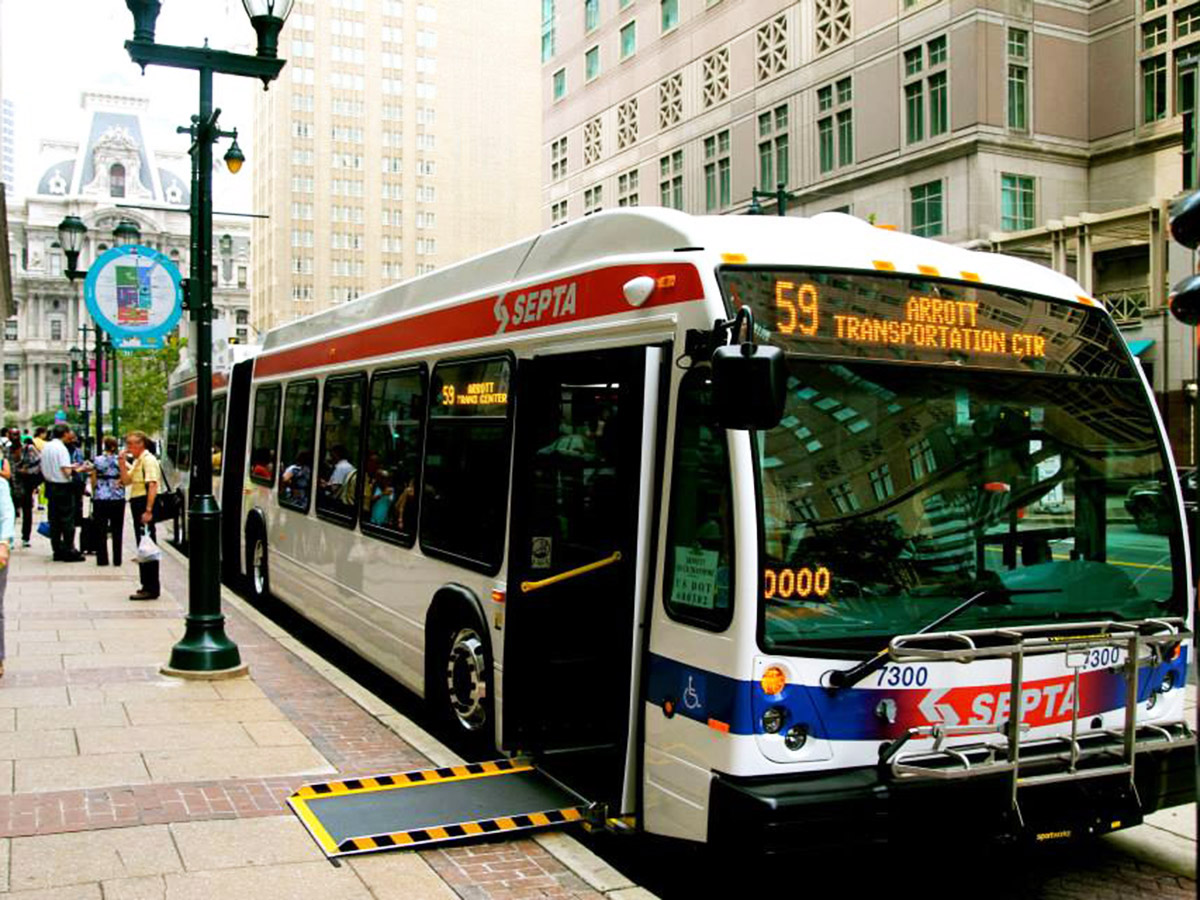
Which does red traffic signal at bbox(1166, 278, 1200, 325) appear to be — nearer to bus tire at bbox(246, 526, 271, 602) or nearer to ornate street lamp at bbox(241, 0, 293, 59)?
ornate street lamp at bbox(241, 0, 293, 59)

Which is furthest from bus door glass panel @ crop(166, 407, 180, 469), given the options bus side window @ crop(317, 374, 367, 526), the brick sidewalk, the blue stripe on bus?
the blue stripe on bus

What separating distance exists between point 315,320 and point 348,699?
183 inches

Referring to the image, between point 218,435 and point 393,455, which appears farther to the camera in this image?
point 218,435

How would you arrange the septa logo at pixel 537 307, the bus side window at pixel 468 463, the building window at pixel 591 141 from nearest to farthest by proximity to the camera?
the septa logo at pixel 537 307 < the bus side window at pixel 468 463 < the building window at pixel 591 141

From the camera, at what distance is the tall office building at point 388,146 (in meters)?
127

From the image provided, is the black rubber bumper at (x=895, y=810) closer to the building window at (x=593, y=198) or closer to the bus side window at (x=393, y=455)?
the bus side window at (x=393, y=455)

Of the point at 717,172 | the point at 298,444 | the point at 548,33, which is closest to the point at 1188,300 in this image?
the point at 298,444

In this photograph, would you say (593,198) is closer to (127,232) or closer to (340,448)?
(127,232)

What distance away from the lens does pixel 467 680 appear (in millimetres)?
7344

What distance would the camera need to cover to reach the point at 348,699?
8.59 metres

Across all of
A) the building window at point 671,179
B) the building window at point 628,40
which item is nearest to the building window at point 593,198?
the building window at point 628,40

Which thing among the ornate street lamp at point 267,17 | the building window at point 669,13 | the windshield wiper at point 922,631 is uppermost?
the building window at point 669,13

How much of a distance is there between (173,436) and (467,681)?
16.8 metres

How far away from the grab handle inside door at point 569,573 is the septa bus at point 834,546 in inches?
1.1
